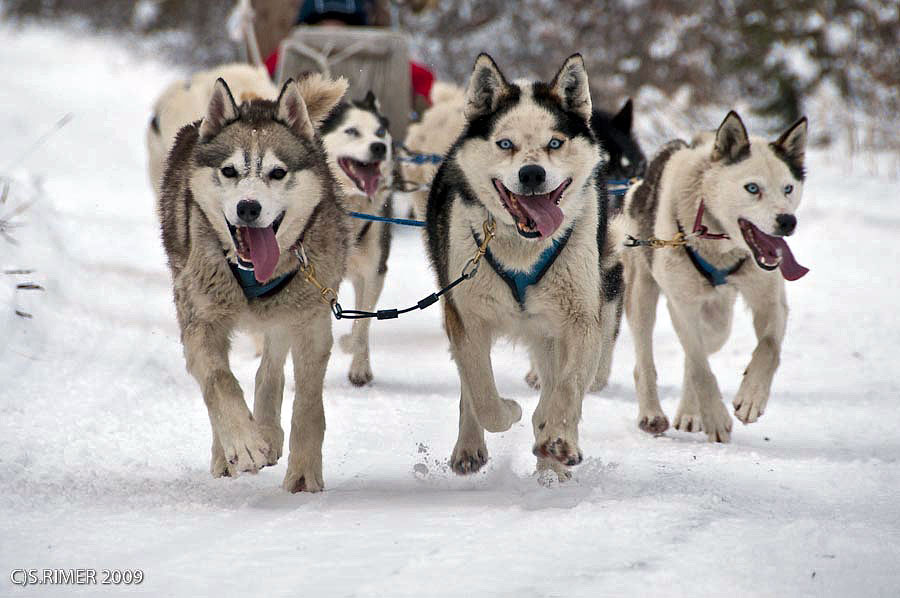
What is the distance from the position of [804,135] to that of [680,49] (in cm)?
1091

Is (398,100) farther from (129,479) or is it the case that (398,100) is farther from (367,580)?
(367,580)

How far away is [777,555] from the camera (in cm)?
225

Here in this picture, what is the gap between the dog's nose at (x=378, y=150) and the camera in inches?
211

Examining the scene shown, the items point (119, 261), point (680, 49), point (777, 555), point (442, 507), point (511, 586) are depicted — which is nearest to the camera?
point (511, 586)

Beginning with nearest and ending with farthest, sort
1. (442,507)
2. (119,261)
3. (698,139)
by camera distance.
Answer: (442,507), (698,139), (119,261)

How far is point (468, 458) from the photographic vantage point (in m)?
3.27

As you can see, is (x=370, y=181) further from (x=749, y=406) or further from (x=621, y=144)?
(x=749, y=406)

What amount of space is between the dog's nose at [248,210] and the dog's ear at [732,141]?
6.59 feet

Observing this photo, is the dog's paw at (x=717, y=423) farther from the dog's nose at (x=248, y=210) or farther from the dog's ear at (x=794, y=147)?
the dog's nose at (x=248, y=210)

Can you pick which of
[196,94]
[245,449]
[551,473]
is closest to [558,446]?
[551,473]

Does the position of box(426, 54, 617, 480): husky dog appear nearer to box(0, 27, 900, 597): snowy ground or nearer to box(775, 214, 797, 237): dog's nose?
box(0, 27, 900, 597): snowy ground

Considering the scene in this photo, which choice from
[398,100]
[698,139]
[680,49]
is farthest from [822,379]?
[680,49]

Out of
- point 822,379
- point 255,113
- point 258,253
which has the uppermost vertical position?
point 255,113

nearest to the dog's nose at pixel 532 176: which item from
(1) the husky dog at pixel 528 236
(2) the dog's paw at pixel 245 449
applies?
(1) the husky dog at pixel 528 236
